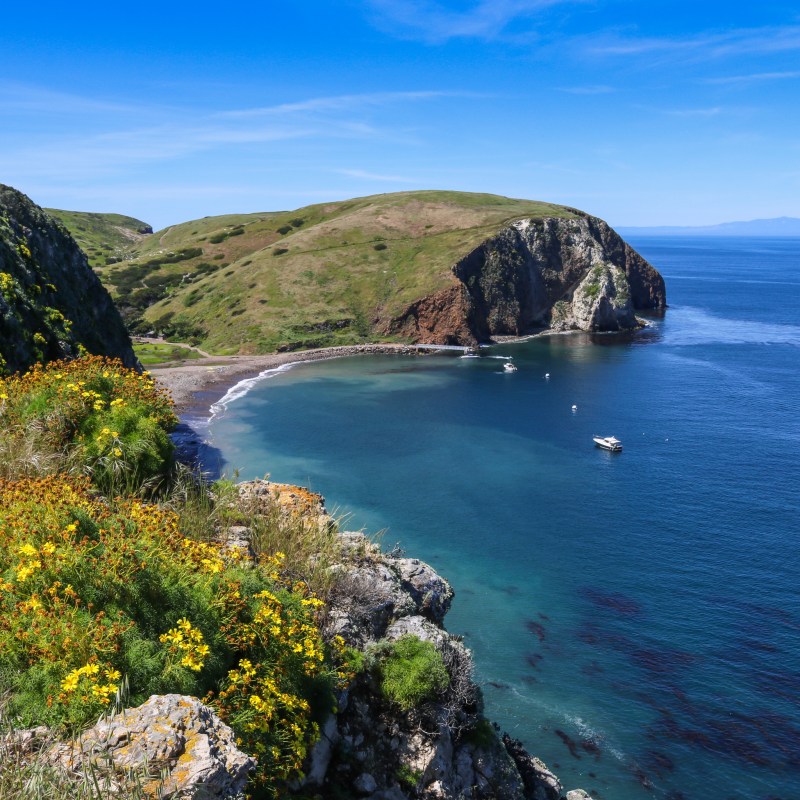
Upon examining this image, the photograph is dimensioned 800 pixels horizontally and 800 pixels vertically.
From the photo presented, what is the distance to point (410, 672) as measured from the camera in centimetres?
1468

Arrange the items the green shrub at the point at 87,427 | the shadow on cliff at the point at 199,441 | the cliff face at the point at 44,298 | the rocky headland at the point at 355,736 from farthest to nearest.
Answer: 1. the shadow on cliff at the point at 199,441
2. the cliff face at the point at 44,298
3. the green shrub at the point at 87,427
4. the rocky headland at the point at 355,736

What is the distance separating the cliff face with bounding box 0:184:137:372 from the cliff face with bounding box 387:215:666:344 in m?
95.9

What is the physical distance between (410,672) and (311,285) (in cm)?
16008

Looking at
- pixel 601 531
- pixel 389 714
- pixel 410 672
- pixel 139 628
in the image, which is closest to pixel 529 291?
pixel 601 531

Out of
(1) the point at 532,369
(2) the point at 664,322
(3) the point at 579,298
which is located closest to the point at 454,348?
(1) the point at 532,369

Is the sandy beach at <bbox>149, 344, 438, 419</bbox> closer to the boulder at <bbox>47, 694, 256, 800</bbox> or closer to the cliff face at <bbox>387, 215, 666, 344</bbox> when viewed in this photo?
the cliff face at <bbox>387, 215, 666, 344</bbox>

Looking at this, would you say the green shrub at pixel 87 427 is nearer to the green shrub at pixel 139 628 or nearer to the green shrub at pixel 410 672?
the green shrub at pixel 139 628

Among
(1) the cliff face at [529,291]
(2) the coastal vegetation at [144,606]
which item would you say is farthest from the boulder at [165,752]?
(1) the cliff face at [529,291]

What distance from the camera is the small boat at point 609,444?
77625 millimetres

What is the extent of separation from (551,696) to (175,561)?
30.4 meters

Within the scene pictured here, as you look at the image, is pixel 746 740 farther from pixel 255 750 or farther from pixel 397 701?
pixel 255 750

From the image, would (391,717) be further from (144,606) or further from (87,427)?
(87,427)

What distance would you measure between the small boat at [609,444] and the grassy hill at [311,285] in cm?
8335

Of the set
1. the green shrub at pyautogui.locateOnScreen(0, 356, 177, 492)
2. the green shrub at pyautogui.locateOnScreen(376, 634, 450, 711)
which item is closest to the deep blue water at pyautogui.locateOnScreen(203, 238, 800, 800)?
the green shrub at pyautogui.locateOnScreen(376, 634, 450, 711)
